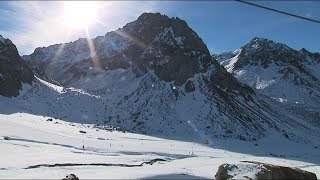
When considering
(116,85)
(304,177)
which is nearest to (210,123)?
(116,85)

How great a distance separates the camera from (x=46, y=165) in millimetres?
37250

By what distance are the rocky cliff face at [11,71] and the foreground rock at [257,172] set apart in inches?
4076

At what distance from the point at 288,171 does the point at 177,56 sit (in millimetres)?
128156

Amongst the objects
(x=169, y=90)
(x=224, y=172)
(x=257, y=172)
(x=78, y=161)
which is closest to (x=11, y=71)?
(x=169, y=90)

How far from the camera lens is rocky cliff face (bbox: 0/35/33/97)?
12383 cm

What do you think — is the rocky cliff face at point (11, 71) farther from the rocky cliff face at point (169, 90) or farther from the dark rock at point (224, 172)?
the dark rock at point (224, 172)

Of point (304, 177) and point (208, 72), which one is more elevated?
point (208, 72)

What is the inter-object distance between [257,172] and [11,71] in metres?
118

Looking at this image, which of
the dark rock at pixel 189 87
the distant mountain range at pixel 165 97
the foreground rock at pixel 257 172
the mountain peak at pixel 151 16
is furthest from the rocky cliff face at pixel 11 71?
the foreground rock at pixel 257 172

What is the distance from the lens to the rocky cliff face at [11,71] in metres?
124

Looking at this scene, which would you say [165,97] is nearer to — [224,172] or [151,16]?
[151,16]

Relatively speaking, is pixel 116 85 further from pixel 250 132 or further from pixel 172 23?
pixel 250 132

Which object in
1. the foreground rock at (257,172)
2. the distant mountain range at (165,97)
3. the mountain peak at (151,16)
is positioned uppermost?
the mountain peak at (151,16)

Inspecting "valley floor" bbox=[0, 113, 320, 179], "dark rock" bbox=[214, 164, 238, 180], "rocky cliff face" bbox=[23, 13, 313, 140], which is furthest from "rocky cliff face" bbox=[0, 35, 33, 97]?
"dark rock" bbox=[214, 164, 238, 180]
